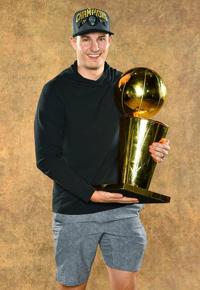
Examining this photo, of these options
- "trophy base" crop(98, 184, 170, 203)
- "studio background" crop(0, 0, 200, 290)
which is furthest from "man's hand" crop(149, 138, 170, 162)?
"studio background" crop(0, 0, 200, 290)

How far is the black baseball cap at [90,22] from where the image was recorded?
7.03ft

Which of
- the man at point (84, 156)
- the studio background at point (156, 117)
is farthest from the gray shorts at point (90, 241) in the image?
the studio background at point (156, 117)

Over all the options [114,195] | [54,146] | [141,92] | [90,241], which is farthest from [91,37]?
[90,241]

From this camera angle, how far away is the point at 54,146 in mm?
2150

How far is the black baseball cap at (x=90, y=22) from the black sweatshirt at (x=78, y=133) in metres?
0.17

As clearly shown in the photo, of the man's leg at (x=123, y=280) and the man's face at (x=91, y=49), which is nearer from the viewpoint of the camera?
Answer: the man's face at (x=91, y=49)

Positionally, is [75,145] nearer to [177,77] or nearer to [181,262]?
[177,77]

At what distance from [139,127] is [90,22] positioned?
1.48ft

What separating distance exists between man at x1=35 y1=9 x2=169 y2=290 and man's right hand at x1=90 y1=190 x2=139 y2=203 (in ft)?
0.18

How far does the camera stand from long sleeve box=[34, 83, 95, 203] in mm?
2096

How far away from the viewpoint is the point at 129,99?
2.03 metres

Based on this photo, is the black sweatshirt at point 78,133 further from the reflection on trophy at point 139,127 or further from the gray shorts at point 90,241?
the reflection on trophy at point 139,127

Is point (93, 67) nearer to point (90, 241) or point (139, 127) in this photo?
point (139, 127)

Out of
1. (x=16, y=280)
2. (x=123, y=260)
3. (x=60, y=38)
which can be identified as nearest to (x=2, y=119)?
(x=60, y=38)
